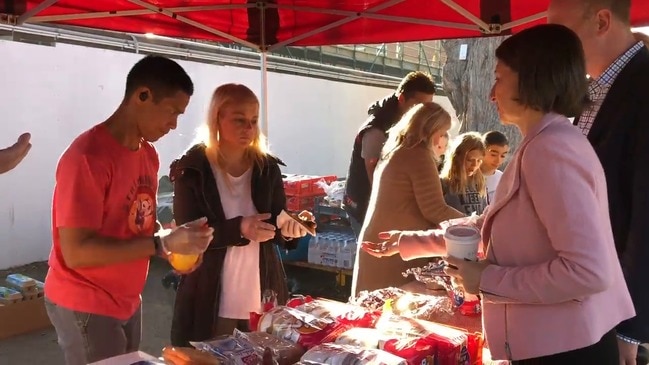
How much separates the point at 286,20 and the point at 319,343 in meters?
2.56

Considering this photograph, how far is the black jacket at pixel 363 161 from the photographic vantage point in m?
3.90

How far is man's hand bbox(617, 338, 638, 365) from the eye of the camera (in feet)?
5.40

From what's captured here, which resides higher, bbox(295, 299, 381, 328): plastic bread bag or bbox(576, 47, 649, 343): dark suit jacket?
bbox(576, 47, 649, 343): dark suit jacket

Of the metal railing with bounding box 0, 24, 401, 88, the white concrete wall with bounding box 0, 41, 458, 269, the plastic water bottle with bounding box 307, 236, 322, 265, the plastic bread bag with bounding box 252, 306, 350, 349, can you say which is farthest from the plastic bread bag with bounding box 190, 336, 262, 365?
the white concrete wall with bounding box 0, 41, 458, 269

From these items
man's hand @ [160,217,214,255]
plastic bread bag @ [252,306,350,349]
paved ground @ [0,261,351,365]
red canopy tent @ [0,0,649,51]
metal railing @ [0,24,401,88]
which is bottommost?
paved ground @ [0,261,351,365]

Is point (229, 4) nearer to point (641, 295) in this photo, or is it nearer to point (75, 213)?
point (75, 213)

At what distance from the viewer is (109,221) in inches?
76.9

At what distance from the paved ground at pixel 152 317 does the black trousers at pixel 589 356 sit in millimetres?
3617

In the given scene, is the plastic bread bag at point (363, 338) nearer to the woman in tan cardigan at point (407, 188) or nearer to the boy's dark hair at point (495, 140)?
the woman in tan cardigan at point (407, 188)

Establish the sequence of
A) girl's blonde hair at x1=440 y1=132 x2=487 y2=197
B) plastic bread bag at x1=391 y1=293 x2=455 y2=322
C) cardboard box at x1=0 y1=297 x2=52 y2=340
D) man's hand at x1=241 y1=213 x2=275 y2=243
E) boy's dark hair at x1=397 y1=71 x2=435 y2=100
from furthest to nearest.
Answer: cardboard box at x1=0 y1=297 x2=52 y2=340, boy's dark hair at x1=397 y1=71 x2=435 y2=100, girl's blonde hair at x1=440 y1=132 x2=487 y2=197, man's hand at x1=241 y1=213 x2=275 y2=243, plastic bread bag at x1=391 y1=293 x2=455 y2=322

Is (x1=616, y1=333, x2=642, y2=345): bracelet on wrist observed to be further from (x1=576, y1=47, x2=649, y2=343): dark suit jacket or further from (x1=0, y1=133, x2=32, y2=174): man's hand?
(x1=0, y1=133, x2=32, y2=174): man's hand


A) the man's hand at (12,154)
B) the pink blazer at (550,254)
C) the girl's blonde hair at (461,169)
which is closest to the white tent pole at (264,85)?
the girl's blonde hair at (461,169)

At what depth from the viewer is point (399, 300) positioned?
217cm

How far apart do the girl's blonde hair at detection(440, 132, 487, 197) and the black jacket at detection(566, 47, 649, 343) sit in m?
2.01
